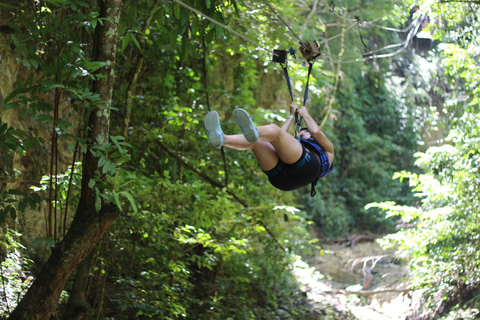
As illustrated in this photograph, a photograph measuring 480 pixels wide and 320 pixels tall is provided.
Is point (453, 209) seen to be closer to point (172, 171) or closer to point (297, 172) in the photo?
point (172, 171)

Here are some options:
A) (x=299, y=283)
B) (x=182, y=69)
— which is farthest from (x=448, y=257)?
(x=182, y=69)

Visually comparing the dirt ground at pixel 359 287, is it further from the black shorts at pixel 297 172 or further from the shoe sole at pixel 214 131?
the shoe sole at pixel 214 131

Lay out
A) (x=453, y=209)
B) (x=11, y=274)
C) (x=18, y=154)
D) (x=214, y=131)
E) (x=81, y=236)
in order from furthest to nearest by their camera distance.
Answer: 1. (x=453, y=209)
2. (x=18, y=154)
3. (x=11, y=274)
4. (x=81, y=236)
5. (x=214, y=131)

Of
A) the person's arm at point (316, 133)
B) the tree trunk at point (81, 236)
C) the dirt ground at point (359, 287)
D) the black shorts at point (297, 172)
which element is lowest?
the tree trunk at point (81, 236)

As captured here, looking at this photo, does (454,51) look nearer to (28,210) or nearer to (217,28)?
(217,28)

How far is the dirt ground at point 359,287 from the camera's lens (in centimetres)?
720

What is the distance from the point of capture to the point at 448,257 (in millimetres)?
6047

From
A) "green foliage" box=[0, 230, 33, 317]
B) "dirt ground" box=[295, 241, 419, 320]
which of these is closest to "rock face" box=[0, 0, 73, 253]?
"green foliage" box=[0, 230, 33, 317]

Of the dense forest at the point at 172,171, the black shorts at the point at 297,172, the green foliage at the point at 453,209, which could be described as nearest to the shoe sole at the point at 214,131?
the dense forest at the point at 172,171

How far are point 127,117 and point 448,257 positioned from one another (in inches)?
166

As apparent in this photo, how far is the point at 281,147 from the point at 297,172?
0.63ft

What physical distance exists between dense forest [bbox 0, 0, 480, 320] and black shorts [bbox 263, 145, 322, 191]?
73 cm

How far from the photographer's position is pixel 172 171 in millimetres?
5117

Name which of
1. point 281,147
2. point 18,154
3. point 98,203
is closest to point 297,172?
point 281,147
